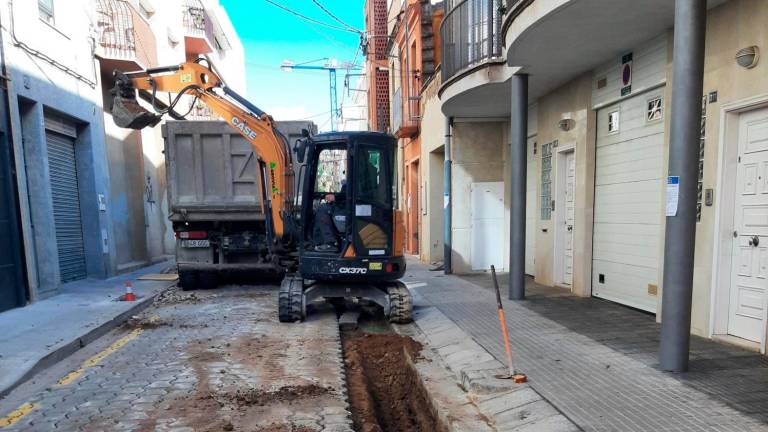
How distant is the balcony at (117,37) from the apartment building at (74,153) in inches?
1.0

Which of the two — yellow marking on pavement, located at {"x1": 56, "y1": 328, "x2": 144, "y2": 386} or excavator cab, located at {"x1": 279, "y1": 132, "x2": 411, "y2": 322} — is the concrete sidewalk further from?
excavator cab, located at {"x1": 279, "y1": 132, "x2": 411, "y2": 322}

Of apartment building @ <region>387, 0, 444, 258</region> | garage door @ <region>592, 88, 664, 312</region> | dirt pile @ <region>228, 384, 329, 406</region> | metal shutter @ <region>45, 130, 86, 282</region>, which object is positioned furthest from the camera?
apartment building @ <region>387, 0, 444, 258</region>

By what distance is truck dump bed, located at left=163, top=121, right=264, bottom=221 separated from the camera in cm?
847

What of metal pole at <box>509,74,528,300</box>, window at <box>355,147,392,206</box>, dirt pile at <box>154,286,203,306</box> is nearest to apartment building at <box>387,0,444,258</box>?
metal pole at <box>509,74,528,300</box>

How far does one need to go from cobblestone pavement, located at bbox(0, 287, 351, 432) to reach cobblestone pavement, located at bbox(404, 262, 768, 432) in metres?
1.85

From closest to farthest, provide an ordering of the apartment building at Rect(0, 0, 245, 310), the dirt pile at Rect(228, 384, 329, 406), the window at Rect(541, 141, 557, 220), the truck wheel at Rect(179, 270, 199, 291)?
the dirt pile at Rect(228, 384, 329, 406) → the apartment building at Rect(0, 0, 245, 310) → the window at Rect(541, 141, 557, 220) → the truck wheel at Rect(179, 270, 199, 291)

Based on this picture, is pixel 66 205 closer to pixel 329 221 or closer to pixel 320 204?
pixel 320 204

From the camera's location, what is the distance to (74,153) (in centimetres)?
1017

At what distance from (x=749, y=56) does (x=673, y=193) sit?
6.21 ft

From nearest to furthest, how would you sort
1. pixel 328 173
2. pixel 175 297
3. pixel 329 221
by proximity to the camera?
1. pixel 329 221
2. pixel 328 173
3. pixel 175 297

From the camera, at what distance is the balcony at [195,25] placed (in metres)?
18.4

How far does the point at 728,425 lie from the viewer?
9.60 ft

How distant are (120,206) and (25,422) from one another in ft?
32.6

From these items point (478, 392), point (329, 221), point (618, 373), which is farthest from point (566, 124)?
point (478, 392)
